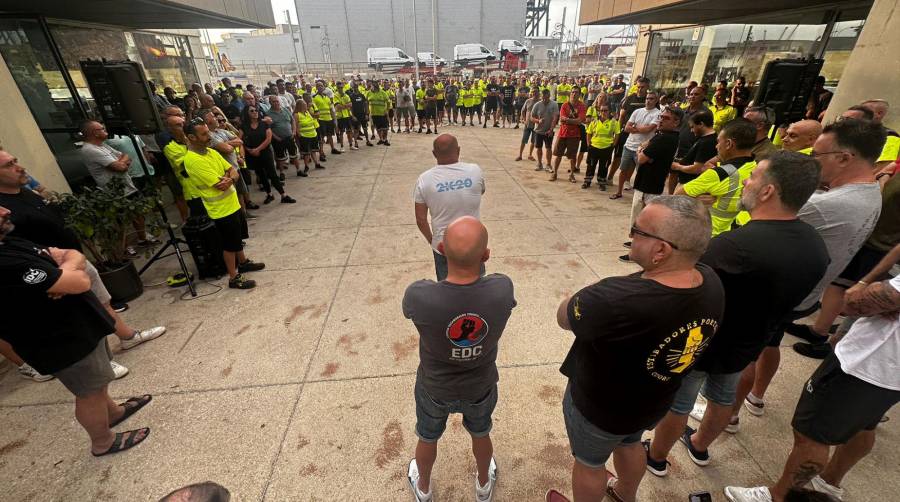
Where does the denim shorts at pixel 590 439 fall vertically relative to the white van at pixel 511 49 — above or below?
below

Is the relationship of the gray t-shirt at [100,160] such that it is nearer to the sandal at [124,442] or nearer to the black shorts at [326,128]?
the sandal at [124,442]

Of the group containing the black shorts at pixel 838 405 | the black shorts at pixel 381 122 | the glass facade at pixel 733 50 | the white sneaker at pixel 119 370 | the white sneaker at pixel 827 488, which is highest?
the glass facade at pixel 733 50

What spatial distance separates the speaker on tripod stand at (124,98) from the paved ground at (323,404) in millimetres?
1236

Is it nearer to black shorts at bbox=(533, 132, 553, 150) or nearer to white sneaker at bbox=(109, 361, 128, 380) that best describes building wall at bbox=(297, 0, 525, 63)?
black shorts at bbox=(533, 132, 553, 150)

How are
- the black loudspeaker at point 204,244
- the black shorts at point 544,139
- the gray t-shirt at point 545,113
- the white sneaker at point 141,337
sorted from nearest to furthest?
the white sneaker at point 141,337
the black loudspeaker at point 204,244
the gray t-shirt at point 545,113
the black shorts at point 544,139

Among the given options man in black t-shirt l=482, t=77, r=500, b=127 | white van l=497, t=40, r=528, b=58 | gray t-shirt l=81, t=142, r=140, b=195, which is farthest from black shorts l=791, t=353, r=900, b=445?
white van l=497, t=40, r=528, b=58


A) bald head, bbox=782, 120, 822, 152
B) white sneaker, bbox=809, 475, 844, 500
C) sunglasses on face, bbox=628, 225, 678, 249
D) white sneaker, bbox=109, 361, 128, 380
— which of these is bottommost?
white sneaker, bbox=109, 361, 128, 380

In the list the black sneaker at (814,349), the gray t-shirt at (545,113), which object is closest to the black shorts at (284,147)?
the gray t-shirt at (545,113)

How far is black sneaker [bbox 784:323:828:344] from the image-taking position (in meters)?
3.21

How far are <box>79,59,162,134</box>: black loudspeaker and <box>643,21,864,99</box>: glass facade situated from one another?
39.3ft

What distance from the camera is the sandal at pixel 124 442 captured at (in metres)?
2.40

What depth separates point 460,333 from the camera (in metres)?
1.53

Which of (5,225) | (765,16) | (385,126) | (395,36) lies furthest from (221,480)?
(395,36)

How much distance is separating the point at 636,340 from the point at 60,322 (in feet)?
9.68
